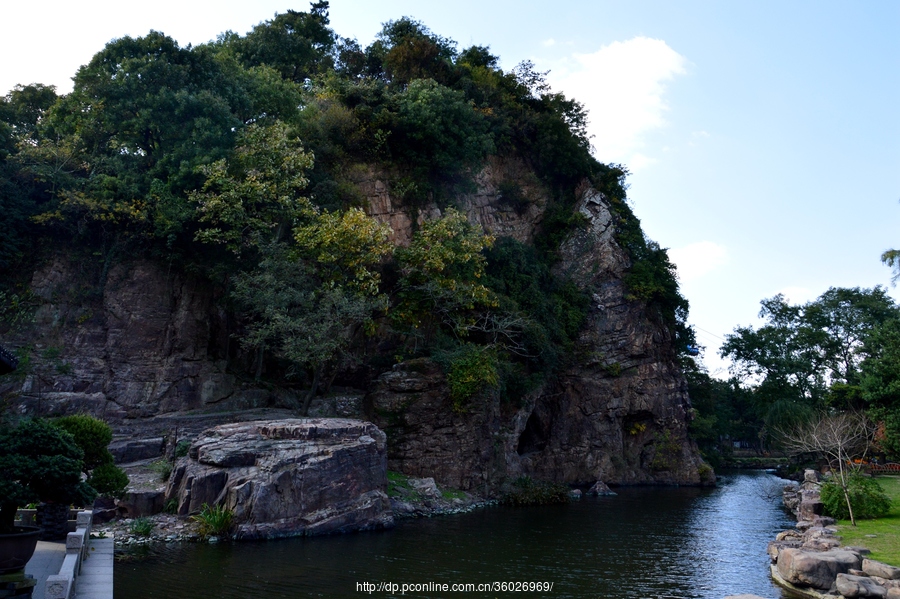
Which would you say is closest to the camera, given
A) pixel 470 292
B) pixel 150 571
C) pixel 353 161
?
pixel 150 571

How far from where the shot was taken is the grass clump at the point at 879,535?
15391 mm

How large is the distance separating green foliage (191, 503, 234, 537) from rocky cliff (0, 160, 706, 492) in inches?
326

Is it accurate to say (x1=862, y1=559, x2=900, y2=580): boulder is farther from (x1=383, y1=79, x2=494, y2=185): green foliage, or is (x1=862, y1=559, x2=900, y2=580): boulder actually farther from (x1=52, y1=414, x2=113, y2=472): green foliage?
(x1=383, y1=79, x2=494, y2=185): green foliage

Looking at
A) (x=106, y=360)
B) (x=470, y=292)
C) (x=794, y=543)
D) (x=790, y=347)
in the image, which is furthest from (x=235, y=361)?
(x=790, y=347)

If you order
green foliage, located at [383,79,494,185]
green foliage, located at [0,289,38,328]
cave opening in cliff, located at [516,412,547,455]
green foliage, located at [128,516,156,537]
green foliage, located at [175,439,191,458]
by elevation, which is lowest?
green foliage, located at [128,516,156,537]

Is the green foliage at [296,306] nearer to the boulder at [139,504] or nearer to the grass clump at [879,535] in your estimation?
the boulder at [139,504]

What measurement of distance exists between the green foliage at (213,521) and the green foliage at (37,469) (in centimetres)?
662

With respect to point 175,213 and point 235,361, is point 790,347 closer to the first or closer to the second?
point 235,361

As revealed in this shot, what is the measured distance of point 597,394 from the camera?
1547 inches

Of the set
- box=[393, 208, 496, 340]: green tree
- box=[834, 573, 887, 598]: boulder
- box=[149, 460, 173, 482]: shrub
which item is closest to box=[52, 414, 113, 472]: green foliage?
box=[149, 460, 173, 482]: shrub

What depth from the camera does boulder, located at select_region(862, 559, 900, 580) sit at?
12992 mm

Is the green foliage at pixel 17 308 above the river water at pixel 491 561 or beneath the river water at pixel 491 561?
above

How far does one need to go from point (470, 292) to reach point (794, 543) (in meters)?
16.4

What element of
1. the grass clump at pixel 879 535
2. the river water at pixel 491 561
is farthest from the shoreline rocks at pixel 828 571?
the river water at pixel 491 561
